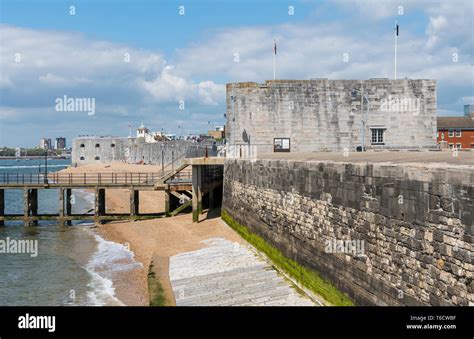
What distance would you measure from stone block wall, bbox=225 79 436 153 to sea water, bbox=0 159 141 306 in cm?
1088

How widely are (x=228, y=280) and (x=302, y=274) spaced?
3002mm

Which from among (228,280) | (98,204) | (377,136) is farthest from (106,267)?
(377,136)

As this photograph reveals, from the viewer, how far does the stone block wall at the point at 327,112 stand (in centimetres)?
3278

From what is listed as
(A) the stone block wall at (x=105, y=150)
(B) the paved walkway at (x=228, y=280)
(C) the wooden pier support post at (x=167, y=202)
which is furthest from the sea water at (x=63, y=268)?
(A) the stone block wall at (x=105, y=150)

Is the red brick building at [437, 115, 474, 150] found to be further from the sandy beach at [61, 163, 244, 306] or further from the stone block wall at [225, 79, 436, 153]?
→ the sandy beach at [61, 163, 244, 306]

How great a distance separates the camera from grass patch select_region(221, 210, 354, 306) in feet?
44.2

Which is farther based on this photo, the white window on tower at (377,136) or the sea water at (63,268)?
the white window on tower at (377,136)

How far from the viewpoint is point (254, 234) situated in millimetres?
22469

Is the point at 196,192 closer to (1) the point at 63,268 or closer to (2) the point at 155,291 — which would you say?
(1) the point at 63,268

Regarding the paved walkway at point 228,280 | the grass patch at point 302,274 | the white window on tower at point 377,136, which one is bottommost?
the paved walkway at point 228,280

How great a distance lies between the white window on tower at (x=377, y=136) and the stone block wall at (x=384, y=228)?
16497mm

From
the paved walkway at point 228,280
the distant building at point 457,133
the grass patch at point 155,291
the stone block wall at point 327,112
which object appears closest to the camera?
the paved walkway at point 228,280

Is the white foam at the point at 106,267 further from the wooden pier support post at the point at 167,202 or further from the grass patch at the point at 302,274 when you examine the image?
the grass patch at the point at 302,274
